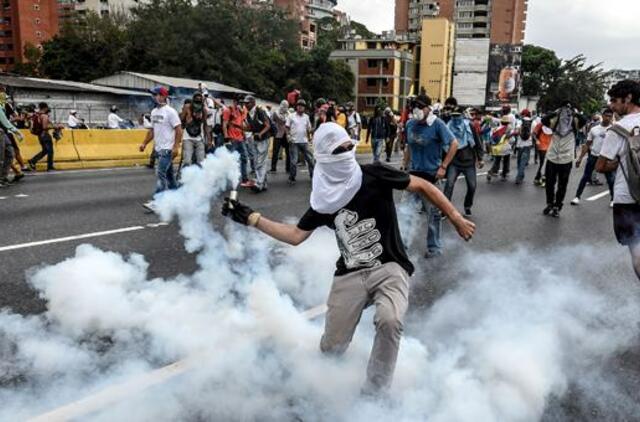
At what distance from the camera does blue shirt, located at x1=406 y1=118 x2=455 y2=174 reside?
608 centimetres

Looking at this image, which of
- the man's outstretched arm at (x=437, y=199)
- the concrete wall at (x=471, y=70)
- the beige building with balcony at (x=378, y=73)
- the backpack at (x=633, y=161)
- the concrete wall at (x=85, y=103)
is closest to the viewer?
the man's outstretched arm at (x=437, y=199)

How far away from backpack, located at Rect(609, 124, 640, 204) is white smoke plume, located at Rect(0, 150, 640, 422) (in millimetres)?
1013

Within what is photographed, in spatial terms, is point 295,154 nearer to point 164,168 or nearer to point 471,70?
point 164,168

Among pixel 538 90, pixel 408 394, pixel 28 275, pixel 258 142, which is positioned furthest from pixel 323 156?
pixel 538 90

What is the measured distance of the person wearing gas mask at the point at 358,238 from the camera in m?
2.86

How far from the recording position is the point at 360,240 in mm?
2920

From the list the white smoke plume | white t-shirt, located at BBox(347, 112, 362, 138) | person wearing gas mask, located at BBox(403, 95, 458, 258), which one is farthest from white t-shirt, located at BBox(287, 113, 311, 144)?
the white smoke plume

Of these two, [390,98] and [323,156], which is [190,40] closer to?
[390,98]

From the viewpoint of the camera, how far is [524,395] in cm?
299

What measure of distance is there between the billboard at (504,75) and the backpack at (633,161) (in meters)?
63.8

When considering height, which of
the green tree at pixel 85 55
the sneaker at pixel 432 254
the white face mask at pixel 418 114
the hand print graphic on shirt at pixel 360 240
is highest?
the green tree at pixel 85 55

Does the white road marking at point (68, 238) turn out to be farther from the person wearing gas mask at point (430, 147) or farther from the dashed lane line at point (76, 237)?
the person wearing gas mask at point (430, 147)

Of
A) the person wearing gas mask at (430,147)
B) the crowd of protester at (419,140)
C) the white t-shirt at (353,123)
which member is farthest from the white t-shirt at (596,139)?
the white t-shirt at (353,123)

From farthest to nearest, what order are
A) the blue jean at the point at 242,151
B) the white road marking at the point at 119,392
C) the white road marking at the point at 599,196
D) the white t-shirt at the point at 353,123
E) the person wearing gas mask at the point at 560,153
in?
the white t-shirt at the point at 353,123 < the white road marking at the point at 599,196 < the blue jean at the point at 242,151 < the person wearing gas mask at the point at 560,153 < the white road marking at the point at 119,392
